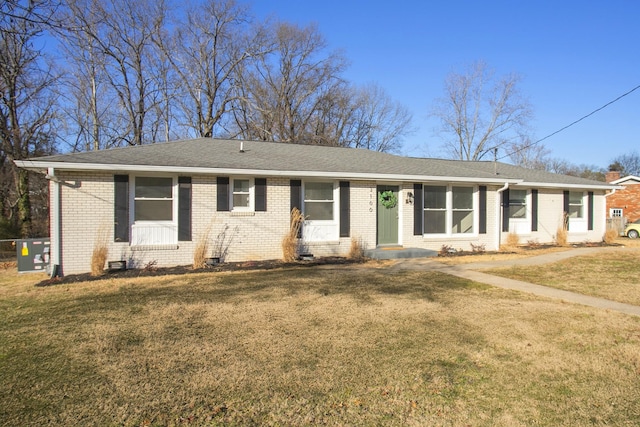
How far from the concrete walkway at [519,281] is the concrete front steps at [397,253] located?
0.36 m

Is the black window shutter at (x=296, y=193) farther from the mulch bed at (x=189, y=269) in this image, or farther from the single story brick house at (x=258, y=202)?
the mulch bed at (x=189, y=269)

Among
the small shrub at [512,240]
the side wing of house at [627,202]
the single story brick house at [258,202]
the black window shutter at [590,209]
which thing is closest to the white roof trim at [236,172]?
the single story brick house at [258,202]

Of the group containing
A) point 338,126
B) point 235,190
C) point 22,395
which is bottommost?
point 22,395

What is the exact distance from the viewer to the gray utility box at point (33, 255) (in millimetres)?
10227

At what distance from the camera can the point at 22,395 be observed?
3.37 m

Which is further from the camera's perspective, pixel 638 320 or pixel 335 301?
pixel 335 301

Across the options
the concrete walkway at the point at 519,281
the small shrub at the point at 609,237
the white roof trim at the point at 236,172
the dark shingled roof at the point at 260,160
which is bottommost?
the concrete walkway at the point at 519,281

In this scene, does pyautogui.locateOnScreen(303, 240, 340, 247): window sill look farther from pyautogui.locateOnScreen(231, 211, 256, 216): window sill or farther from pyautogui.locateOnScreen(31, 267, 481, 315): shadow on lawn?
pyautogui.locateOnScreen(31, 267, 481, 315): shadow on lawn

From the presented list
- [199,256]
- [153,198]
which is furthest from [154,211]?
[199,256]

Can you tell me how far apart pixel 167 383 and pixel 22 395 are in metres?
1.15

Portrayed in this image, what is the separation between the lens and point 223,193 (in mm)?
11086

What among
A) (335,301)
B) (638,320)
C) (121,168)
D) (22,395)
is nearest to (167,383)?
(22,395)

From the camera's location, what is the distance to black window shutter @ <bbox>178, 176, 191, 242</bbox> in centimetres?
1072

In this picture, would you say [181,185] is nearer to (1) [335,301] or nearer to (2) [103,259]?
(2) [103,259]
